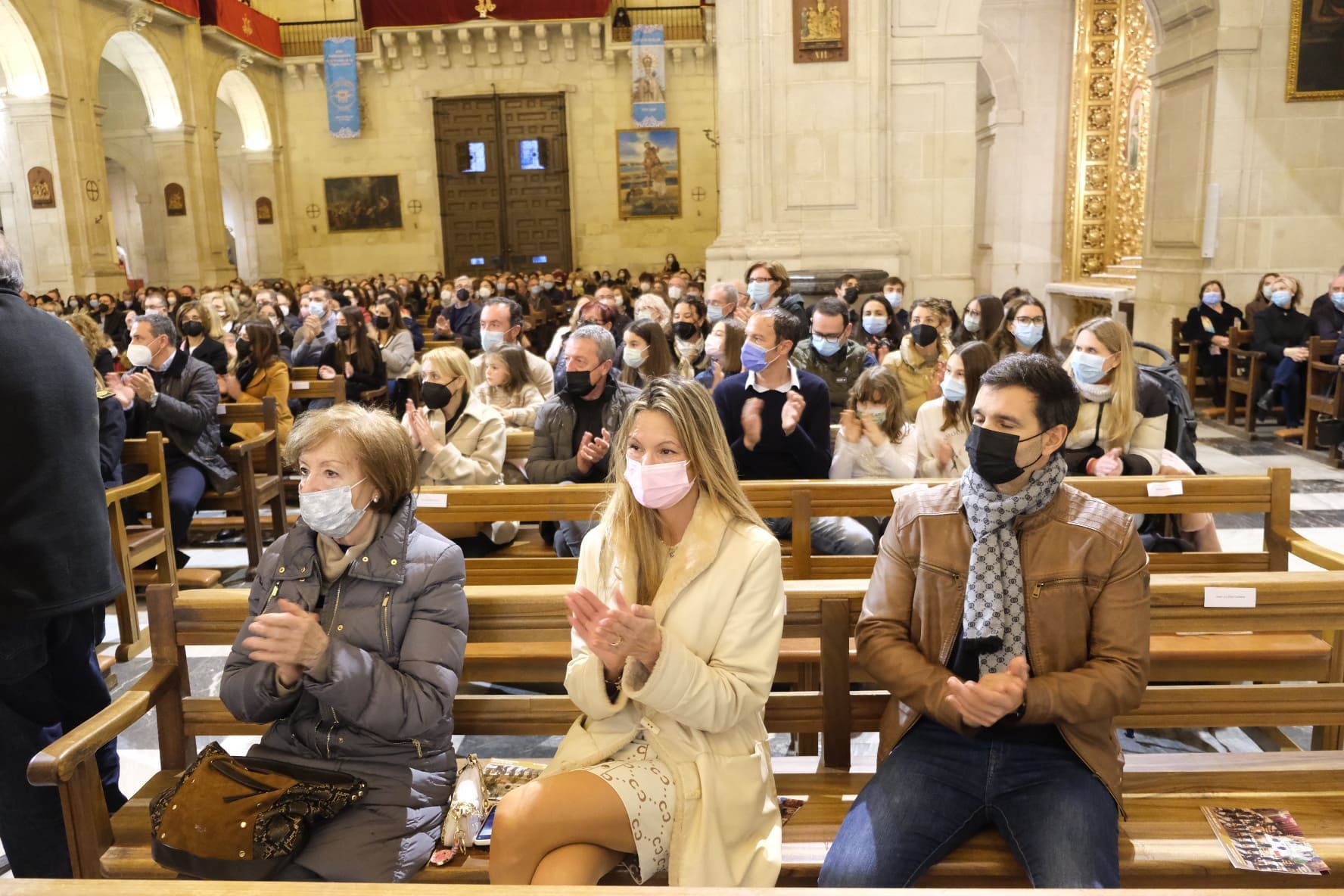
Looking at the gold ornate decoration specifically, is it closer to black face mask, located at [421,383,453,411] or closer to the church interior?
the church interior

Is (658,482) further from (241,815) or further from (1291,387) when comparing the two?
(1291,387)

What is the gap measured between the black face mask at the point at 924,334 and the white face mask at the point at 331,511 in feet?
14.9

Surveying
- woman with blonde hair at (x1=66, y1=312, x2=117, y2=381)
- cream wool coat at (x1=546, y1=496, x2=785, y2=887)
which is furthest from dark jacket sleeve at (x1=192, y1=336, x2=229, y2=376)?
cream wool coat at (x1=546, y1=496, x2=785, y2=887)

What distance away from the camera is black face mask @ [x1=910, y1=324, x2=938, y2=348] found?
250 inches

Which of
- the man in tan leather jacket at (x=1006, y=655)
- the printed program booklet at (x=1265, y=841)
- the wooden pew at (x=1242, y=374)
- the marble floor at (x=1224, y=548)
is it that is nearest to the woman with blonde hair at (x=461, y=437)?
the marble floor at (x=1224, y=548)

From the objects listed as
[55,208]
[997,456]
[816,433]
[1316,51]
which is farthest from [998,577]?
[55,208]

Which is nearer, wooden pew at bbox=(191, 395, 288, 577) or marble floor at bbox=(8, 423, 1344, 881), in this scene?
marble floor at bbox=(8, 423, 1344, 881)

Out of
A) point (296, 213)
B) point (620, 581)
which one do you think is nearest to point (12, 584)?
point (620, 581)

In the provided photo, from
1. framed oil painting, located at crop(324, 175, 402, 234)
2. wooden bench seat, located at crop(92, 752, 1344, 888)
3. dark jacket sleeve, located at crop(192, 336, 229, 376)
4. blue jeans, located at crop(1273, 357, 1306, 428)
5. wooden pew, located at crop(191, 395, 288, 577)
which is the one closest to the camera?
wooden bench seat, located at crop(92, 752, 1344, 888)

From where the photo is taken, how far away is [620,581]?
2.47m

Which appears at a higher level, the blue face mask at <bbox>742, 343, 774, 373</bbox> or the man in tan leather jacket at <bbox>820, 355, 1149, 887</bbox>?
the blue face mask at <bbox>742, 343, 774, 373</bbox>

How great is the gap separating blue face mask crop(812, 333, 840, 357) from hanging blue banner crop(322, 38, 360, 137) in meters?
22.1

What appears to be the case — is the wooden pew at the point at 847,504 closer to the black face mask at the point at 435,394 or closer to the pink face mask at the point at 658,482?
the black face mask at the point at 435,394

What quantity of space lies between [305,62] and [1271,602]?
87.8ft
